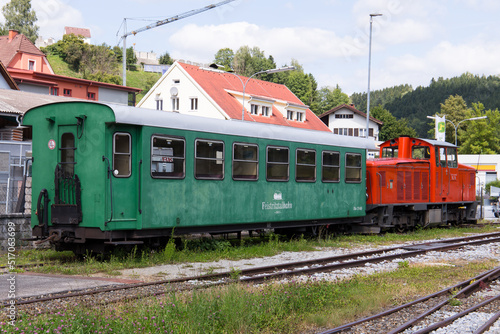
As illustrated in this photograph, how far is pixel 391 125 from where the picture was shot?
9444cm

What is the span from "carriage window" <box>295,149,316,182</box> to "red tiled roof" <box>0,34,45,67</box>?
4889 cm

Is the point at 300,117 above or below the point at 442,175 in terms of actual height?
above

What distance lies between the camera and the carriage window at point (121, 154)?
38.6 feet

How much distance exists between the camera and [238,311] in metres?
7.07

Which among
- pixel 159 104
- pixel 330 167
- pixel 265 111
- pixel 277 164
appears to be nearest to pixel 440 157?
pixel 330 167

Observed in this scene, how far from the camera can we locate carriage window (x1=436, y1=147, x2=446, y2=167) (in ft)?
71.8

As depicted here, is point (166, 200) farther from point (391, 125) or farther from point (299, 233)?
point (391, 125)

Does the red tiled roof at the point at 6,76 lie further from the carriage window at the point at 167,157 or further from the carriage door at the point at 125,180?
the carriage door at the point at 125,180

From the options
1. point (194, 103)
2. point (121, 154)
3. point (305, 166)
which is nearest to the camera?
point (121, 154)

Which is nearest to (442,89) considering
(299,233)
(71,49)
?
(71,49)

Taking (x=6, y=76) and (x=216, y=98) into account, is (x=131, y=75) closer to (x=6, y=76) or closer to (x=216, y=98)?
(x=216, y=98)

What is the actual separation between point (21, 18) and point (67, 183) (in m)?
99.8

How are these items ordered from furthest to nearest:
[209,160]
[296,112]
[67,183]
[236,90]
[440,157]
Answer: [296,112] < [236,90] < [440,157] < [209,160] < [67,183]

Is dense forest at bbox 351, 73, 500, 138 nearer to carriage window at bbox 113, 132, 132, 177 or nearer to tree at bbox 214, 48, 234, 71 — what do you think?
tree at bbox 214, 48, 234, 71
